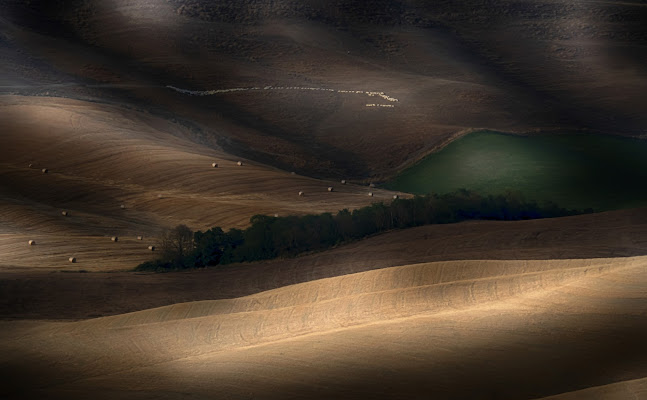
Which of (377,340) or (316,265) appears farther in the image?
(316,265)

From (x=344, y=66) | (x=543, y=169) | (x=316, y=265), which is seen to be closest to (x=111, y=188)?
(x=316, y=265)

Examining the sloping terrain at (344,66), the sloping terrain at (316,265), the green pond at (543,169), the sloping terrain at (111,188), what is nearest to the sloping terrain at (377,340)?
the sloping terrain at (316,265)

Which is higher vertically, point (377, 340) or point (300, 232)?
point (377, 340)

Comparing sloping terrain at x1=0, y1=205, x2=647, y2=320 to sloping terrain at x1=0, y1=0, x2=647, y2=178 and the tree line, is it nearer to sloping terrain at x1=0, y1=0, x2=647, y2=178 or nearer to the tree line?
the tree line

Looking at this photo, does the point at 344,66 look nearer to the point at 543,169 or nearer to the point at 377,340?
the point at 543,169

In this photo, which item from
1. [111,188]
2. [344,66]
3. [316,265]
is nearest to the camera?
[316,265]

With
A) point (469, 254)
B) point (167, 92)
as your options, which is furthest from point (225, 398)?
point (167, 92)

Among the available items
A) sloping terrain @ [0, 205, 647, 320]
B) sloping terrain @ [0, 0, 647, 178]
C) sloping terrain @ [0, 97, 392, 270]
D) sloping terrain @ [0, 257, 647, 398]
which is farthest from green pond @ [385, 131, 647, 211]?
sloping terrain @ [0, 257, 647, 398]

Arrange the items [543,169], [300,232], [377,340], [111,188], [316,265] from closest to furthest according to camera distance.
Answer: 1. [377,340]
2. [316,265]
3. [300,232]
4. [111,188]
5. [543,169]
